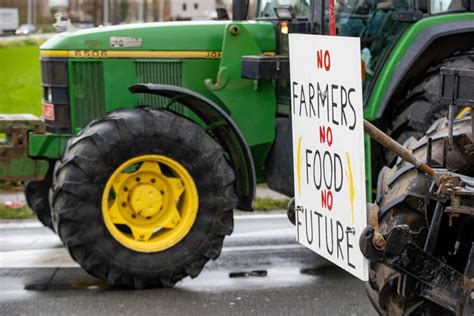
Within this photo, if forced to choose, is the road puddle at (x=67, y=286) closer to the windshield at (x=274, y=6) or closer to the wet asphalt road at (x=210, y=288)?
the wet asphalt road at (x=210, y=288)

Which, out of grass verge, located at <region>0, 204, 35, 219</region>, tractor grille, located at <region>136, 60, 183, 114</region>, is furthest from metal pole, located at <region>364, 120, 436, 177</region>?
grass verge, located at <region>0, 204, 35, 219</region>

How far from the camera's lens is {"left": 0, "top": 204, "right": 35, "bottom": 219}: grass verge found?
9625mm

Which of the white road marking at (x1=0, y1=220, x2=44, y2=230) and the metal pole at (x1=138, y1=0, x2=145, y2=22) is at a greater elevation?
the metal pole at (x1=138, y1=0, x2=145, y2=22)

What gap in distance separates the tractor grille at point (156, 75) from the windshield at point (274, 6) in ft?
3.30

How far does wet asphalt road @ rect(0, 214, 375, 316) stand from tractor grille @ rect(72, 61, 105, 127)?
109 cm

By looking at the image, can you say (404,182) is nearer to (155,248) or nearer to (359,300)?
(359,300)

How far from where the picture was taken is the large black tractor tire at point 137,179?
22.9ft

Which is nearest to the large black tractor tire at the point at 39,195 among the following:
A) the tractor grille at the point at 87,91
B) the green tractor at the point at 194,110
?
the green tractor at the point at 194,110

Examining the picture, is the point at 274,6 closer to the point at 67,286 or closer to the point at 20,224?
the point at 67,286

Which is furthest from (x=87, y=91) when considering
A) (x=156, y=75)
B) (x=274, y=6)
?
(x=274, y=6)

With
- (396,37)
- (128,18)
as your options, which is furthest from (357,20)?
(128,18)

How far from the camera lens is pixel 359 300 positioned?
6.77 metres

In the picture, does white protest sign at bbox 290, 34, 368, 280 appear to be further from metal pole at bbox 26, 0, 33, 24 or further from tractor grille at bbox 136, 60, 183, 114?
metal pole at bbox 26, 0, 33, 24

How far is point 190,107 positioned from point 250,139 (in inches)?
21.6
